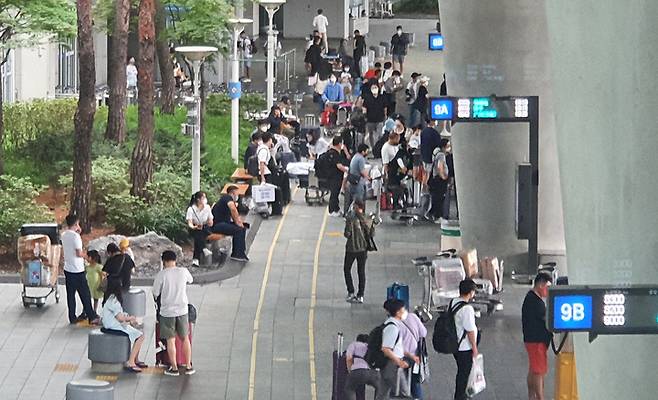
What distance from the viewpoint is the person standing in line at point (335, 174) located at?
3422cm

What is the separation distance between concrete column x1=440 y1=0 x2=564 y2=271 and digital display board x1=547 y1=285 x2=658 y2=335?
617 inches

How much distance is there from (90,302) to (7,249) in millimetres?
5441

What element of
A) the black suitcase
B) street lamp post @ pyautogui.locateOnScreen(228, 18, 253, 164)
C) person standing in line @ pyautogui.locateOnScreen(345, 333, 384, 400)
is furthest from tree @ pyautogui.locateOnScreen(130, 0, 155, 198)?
person standing in line @ pyautogui.locateOnScreen(345, 333, 384, 400)

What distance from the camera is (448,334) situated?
769 inches

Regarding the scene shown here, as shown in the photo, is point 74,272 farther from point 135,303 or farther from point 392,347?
point 392,347

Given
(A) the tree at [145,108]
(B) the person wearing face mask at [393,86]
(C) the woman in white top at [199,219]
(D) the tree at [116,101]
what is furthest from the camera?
(B) the person wearing face mask at [393,86]

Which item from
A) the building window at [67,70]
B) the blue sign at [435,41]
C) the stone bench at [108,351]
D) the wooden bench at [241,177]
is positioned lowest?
the stone bench at [108,351]

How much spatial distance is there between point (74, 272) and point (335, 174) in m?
11.2

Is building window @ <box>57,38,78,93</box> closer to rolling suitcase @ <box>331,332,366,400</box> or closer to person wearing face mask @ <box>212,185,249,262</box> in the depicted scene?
person wearing face mask @ <box>212,185,249,262</box>

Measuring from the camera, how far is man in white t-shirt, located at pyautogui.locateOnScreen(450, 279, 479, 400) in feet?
63.8

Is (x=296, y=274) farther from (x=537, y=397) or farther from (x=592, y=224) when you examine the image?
(x=592, y=224)

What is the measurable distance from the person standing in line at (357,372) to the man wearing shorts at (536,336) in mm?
1829

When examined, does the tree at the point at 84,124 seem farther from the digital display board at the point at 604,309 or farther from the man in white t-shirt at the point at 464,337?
the digital display board at the point at 604,309

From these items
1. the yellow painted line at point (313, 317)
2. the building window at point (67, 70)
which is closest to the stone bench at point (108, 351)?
the yellow painted line at point (313, 317)
